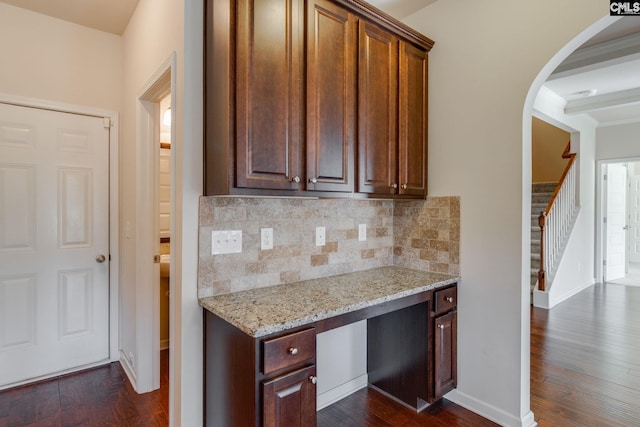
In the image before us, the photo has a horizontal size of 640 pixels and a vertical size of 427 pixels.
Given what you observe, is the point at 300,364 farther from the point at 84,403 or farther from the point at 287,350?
the point at 84,403

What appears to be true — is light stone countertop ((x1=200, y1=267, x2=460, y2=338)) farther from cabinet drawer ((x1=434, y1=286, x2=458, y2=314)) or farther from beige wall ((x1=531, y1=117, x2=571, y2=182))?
beige wall ((x1=531, y1=117, x2=571, y2=182))

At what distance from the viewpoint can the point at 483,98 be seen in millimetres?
2174

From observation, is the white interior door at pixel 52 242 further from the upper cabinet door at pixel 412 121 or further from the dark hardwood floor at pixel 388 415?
the upper cabinet door at pixel 412 121

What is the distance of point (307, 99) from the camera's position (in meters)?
1.72

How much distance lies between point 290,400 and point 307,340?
9.5 inches

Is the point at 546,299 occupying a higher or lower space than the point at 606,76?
lower

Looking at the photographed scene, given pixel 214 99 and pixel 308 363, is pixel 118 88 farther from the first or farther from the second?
pixel 308 363

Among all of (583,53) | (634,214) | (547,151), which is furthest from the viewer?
(634,214)

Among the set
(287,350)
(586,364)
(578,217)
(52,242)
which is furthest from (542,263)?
(52,242)

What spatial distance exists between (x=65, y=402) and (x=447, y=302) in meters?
2.68

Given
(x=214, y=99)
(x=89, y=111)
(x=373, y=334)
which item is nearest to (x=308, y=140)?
(x=214, y=99)

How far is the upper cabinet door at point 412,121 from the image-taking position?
7.33ft

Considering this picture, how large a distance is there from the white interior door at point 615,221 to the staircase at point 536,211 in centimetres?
94

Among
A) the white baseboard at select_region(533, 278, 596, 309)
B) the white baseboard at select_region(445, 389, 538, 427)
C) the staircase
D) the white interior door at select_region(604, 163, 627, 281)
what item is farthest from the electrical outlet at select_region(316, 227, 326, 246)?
the white interior door at select_region(604, 163, 627, 281)
